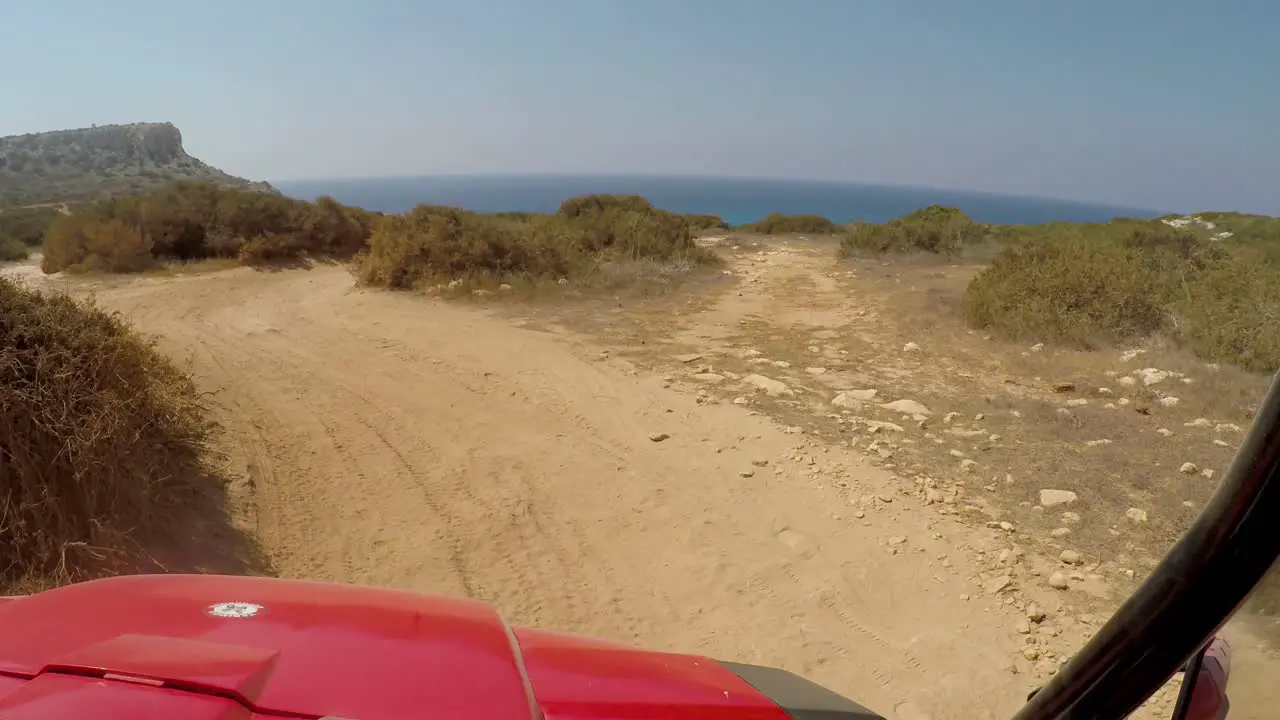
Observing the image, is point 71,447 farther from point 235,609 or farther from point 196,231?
point 196,231

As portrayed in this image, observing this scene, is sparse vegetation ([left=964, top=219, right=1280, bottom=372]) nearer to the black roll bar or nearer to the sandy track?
the sandy track

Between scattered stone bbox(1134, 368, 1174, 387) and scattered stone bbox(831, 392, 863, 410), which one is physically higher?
scattered stone bbox(1134, 368, 1174, 387)

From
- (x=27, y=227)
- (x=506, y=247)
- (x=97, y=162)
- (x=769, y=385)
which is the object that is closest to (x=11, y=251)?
(x=27, y=227)

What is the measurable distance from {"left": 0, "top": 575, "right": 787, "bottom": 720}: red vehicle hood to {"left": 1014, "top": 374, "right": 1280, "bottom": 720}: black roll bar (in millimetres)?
601

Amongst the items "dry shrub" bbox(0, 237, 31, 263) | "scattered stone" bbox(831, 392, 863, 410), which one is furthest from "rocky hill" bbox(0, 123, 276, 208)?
"scattered stone" bbox(831, 392, 863, 410)

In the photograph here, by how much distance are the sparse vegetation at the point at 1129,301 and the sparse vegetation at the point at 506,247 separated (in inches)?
288

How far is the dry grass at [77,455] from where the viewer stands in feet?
11.0

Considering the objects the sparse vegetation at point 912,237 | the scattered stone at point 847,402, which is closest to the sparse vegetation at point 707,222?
the sparse vegetation at point 912,237

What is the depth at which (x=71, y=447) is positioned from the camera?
349 cm

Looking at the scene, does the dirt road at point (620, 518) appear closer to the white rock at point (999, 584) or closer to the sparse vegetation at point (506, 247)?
the white rock at point (999, 584)

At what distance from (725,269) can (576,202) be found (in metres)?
5.87

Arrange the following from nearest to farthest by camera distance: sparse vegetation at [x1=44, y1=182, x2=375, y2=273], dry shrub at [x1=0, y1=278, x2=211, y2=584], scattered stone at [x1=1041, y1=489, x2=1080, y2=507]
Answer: dry shrub at [x1=0, y1=278, x2=211, y2=584] < scattered stone at [x1=1041, y1=489, x2=1080, y2=507] < sparse vegetation at [x1=44, y1=182, x2=375, y2=273]

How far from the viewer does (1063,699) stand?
1.10 metres

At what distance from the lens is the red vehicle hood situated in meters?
1.12
